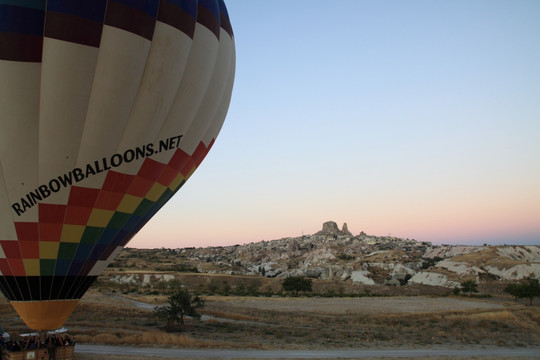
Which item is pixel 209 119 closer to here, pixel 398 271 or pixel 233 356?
pixel 233 356

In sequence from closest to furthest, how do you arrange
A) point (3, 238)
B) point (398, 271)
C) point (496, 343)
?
1. point (3, 238)
2. point (496, 343)
3. point (398, 271)

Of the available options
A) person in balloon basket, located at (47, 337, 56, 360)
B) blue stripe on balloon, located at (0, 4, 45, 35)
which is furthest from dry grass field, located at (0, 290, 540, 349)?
blue stripe on balloon, located at (0, 4, 45, 35)

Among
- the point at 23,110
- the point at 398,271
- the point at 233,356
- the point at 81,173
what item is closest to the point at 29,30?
the point at 23,110

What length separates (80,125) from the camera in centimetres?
1088

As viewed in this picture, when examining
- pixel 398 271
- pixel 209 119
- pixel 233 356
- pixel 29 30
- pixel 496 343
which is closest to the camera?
pixel 29 30

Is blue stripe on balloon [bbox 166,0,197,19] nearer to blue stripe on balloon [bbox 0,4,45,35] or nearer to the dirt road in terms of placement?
blue stripe on balloon [bbox 0,4,45,35]

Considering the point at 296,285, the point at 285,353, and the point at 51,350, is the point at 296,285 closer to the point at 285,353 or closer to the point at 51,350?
the point at 285,353

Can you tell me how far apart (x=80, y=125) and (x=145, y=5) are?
12.5ft

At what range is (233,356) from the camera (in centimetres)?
1808

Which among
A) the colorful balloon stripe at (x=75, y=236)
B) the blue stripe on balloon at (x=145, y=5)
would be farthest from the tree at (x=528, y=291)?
the blue stripe on balloon at (x=145, y=5)

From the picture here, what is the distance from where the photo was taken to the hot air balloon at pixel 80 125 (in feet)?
33.6

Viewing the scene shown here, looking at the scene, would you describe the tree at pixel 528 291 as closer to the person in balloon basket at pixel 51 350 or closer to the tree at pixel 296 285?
the tree at pixel 296 285

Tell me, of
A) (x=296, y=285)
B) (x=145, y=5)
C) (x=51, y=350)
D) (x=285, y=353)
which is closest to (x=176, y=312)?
(x=285, y=353)

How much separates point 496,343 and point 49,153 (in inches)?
974
